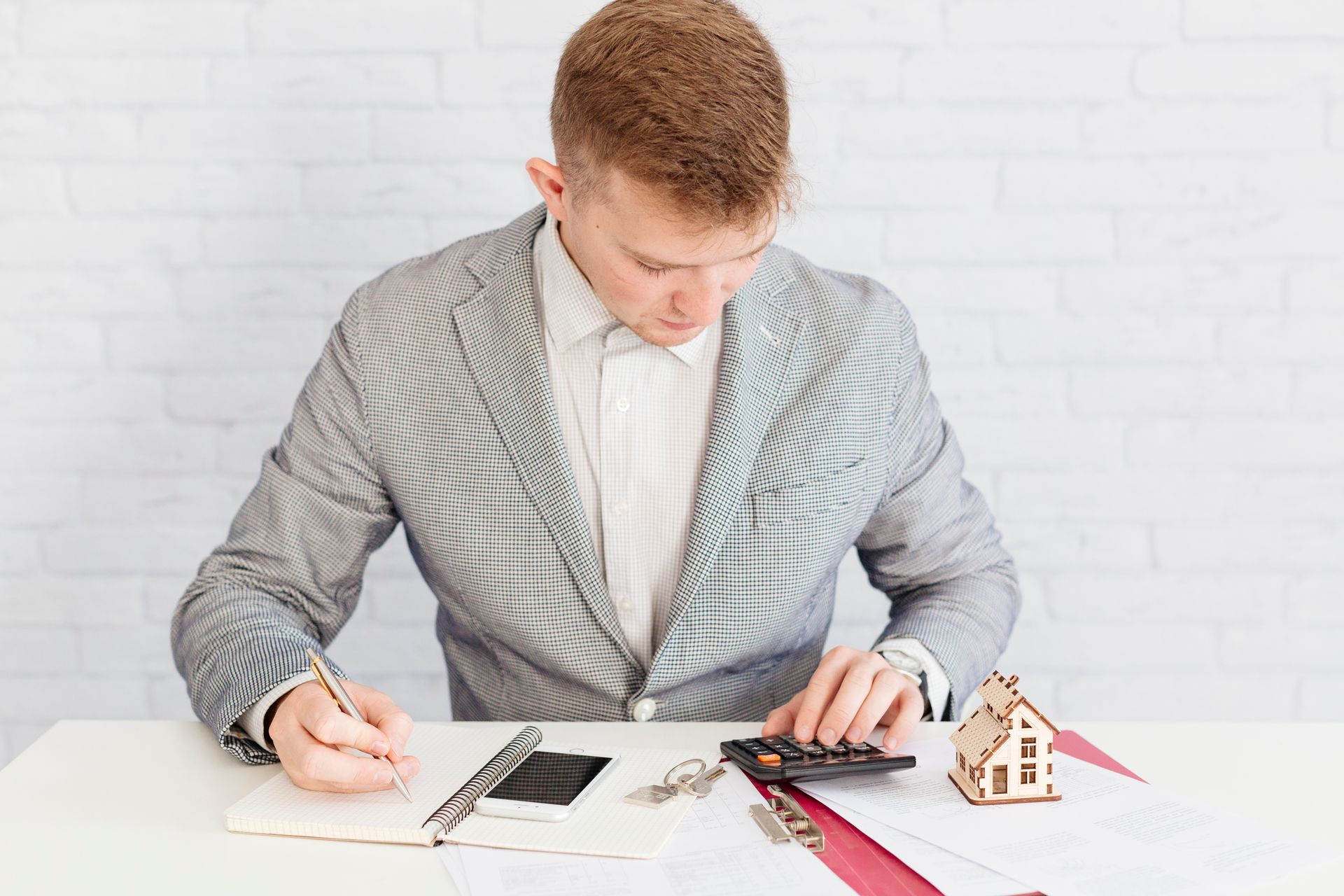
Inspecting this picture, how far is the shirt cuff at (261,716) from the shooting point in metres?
1.12

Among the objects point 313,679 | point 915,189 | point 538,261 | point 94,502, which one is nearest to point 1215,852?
point 313,679

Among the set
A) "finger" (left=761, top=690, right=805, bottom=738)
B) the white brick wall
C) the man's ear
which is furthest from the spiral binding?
the white brick wall

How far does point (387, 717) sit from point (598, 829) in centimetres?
25

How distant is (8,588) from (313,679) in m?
1.12

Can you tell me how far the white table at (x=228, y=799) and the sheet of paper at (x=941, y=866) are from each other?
0.21 m

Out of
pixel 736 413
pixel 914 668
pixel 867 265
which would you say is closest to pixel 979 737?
pixel 914 668

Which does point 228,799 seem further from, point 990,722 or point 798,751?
point 990,722

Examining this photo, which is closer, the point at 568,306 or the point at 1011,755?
the point at 1011,755

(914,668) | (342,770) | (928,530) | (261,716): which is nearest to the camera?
(342,770)

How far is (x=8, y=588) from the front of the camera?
1.96 meters

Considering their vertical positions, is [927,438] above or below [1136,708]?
above

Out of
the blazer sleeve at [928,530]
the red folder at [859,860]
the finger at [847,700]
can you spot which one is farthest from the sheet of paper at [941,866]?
the blazer sleeve at [928,530]

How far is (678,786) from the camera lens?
103 cm

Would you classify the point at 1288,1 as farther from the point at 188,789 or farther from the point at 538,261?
the point at 188,789
